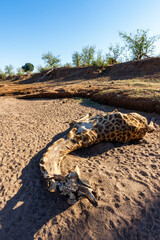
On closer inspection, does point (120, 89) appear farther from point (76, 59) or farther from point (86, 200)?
point (76, 59)

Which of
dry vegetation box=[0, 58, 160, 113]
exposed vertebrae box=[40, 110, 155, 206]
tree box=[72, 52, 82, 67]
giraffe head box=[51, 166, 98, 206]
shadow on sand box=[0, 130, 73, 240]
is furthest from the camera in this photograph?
tree box=[72, 52, 82, 67]

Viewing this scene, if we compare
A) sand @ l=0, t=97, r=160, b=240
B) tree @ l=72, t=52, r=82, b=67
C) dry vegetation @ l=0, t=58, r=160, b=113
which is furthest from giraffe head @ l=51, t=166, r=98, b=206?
tree @ l=72, t=52, r=82, b=67

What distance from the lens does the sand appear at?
74.2 inches

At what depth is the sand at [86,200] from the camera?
1.89 metres

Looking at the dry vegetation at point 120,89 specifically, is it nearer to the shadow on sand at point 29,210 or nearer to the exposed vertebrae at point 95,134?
the exposed vertebrae at point 95,134

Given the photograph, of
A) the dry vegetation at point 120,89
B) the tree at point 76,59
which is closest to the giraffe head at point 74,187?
the dry vegetation at point 120,89

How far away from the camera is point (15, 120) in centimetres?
540

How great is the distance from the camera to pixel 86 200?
7.36ft

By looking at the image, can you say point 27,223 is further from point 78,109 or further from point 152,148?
point 78,109

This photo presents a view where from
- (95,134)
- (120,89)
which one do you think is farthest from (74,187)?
(120,89)

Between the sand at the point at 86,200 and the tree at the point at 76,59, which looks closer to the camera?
the sand at the point at 86,200

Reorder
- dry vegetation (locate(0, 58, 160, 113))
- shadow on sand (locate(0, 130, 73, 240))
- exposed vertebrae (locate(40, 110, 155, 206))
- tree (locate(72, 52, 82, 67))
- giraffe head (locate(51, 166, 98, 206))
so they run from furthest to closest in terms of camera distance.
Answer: tree (locate(72, 52, 82, 67))
dry vegetation (locate(0, 58, 160, 113))
exposed vertebrae (locate(40, 110, 155, 206))
shadow on sand (locate(0, 130, 73, 240))
giraffe head (locate(51, 166, 98, 206))

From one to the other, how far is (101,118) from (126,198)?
192 centimetres

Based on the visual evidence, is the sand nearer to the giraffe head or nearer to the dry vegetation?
the giraffe head
